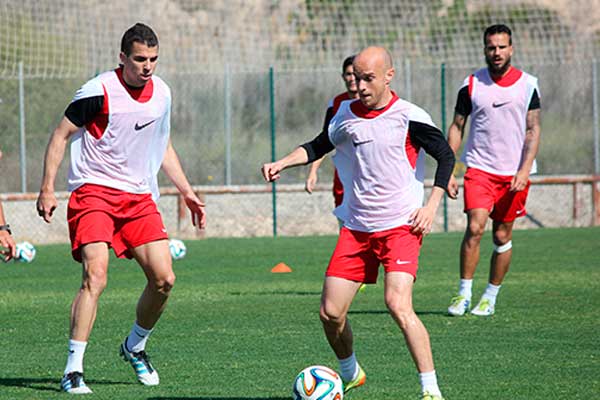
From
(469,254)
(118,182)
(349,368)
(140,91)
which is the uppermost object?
(140,91)

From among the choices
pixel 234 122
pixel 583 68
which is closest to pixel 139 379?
pixel 234 122

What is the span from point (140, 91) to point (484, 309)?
4.28m

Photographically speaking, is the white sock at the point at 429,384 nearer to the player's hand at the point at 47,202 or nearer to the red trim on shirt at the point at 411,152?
the red trim on shirt at the point at 411,152

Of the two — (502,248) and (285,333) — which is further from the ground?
(502,248)

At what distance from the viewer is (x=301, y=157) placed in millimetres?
6770

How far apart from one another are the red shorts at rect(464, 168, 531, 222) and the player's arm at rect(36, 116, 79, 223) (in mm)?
4204

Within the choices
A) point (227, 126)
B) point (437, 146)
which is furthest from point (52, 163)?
point (227, 126)

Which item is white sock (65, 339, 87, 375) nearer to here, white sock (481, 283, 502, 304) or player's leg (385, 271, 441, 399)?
player's leg (385, 271, 441, 399)

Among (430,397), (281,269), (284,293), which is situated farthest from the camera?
(281,269)

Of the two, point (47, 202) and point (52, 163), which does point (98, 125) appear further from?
point (47, 202)

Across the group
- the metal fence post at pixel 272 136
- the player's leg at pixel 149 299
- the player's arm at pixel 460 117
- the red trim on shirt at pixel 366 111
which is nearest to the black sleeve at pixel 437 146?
the red trim on shirt at pixel 366 111

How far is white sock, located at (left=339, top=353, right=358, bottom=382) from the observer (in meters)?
6.80

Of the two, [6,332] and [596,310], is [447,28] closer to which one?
[596,310]

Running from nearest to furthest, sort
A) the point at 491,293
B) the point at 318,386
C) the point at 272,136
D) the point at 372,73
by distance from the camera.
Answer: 1. the point at 318,386
2. the point at 372,73
3. the point at 491,293
4. the point at 272,136
